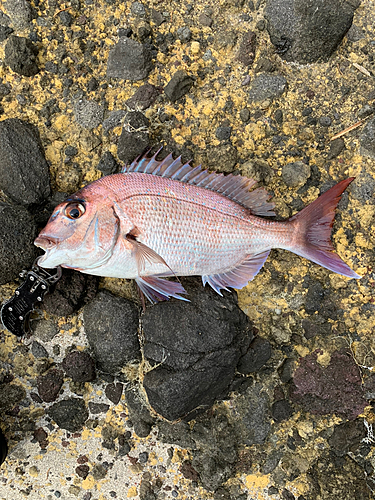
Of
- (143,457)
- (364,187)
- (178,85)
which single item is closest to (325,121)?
(364,187)

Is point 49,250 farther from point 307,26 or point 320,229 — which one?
point 307,26

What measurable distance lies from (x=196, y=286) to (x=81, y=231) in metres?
0.98

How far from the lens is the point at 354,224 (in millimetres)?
3168

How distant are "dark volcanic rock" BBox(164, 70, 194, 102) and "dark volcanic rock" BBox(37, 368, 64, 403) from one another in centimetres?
238

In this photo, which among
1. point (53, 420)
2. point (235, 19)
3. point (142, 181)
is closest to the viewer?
point (142, 181)

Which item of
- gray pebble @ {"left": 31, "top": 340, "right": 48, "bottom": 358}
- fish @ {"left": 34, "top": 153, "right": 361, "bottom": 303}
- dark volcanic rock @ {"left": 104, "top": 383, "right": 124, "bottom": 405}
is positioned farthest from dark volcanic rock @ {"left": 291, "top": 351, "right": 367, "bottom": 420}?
gray pebble @ {"left": 31, "top": 340, "right": 48, "bottom": 358}

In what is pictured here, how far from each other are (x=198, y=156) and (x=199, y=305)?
3.84ft

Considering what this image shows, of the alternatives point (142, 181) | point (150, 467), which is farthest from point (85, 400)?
point (142, 181)

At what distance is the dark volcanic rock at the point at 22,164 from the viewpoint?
3.00 metres

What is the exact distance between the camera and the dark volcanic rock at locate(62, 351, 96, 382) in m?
3.17

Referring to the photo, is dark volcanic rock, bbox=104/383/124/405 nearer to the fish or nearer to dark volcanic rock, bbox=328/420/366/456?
the fish

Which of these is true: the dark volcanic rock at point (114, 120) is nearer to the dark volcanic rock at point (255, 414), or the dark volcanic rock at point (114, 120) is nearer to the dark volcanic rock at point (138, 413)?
the dark volcanic rock at point (138, 413)

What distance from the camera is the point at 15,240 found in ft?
9.60

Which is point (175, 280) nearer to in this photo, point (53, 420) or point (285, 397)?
point (285, 397)
